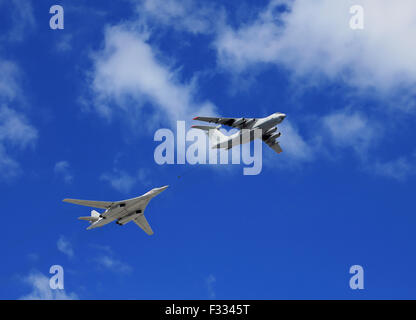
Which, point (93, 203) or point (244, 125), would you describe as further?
point (244, 125)

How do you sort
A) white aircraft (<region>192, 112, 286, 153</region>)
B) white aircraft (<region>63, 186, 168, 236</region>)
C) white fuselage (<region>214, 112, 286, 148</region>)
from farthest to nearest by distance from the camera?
white fuselage (<region>214, 112, 286, 148</region>) < white aircraft (<region>192, 112, 286, 153</region>) < white aircraft (<region>63, 186, 168, 236</region>)

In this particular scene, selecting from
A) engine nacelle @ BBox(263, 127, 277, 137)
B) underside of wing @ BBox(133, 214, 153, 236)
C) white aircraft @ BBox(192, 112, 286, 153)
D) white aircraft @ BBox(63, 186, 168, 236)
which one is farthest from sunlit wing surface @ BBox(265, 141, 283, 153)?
underside of wing @ BBox(133, 214, 153, 236)

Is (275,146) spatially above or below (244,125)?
below

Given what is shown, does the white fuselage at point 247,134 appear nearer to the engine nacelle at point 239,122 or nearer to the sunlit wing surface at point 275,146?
the engine nacelle at point 239,122

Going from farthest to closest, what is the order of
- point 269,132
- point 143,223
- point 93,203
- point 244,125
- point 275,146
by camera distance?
1. point 275,146
2. point 143,223
3. point 269,132
4. point 244,125
5. point 93,203

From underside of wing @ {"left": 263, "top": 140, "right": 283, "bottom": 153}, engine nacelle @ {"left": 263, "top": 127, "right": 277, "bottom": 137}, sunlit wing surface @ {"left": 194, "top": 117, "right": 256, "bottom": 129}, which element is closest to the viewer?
sunlit wing surface @ {"left": 194, "top": 117, "right": 256, "bottom": 129}

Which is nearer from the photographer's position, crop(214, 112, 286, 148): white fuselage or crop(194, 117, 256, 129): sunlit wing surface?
crop(214, 112, 286, 148): white fuselage

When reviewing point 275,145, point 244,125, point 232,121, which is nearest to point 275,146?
point 275,145

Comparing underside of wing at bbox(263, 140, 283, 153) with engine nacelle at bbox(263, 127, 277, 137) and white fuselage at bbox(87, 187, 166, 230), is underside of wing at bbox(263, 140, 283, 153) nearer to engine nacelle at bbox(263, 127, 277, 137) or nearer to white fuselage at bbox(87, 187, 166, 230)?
engine nacelle at bbox(263, 127, 277, 137)

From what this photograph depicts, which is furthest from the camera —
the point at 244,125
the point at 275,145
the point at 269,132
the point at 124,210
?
the point at 275,145

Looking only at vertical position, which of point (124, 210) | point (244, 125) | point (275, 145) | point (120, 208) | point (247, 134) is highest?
point (244, 125)

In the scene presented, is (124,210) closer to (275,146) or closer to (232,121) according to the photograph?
(232,121)

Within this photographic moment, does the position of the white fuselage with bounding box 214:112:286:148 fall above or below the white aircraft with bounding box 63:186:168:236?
above
